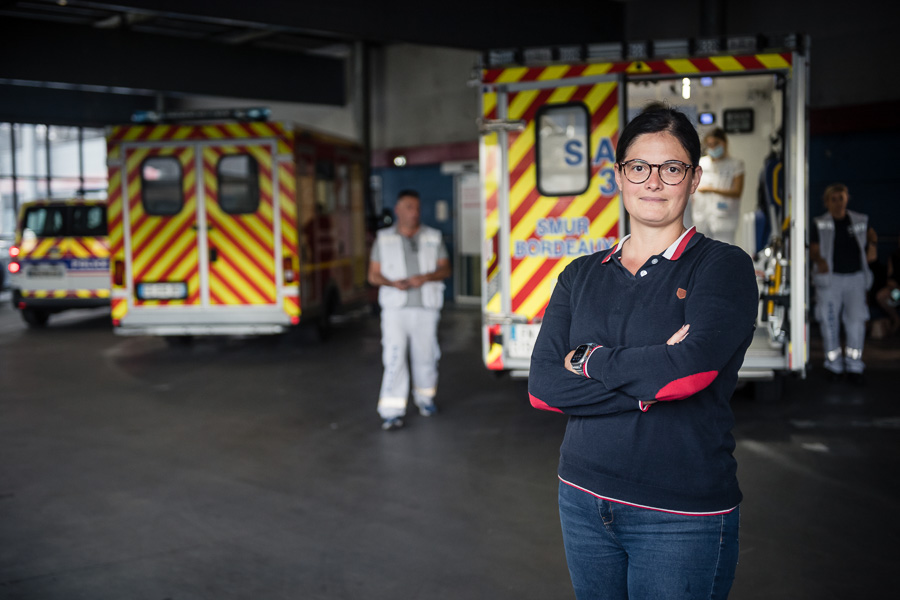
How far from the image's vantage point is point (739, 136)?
8984 mm

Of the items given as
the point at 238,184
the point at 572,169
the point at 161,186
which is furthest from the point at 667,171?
the point at 161,186

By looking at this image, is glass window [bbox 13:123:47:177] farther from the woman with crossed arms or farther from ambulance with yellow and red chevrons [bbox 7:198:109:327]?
the woman with crossed arms

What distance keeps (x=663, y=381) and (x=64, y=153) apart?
24.1 meters

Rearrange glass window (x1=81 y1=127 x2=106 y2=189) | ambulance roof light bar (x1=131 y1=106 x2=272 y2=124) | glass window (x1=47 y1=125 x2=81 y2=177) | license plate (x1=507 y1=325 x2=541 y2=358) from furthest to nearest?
glass window (x1=81 y1=127 x2=106 y2=189), glass window (x1=47 y1=125 x2=81 y2=177), ambulance roof light bar (x1=131 y1=106 x2=272 y2=124), license plate (x1=507 y1=325 x2=541 y2=358)

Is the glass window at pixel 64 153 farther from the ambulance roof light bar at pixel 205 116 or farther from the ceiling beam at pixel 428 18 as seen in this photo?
the ceiling beam at pixel 428 18

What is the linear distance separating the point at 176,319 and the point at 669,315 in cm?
912

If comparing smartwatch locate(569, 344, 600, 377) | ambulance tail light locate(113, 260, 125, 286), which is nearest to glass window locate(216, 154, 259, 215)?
ambulance tail light locate(113, 260, 125, 286)

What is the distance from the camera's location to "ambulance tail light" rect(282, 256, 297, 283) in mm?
10219

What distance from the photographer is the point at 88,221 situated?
1348 centimetres

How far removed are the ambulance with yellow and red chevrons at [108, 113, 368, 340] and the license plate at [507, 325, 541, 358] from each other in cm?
433

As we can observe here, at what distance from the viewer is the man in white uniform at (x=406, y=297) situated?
6785mm

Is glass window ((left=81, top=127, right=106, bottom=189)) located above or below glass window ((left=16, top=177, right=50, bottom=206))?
above

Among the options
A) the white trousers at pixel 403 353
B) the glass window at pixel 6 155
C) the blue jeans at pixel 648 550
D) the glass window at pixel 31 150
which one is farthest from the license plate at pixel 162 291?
the glass window at pixel 31 150

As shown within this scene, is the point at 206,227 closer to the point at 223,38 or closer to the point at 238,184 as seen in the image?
the point at 238,184
